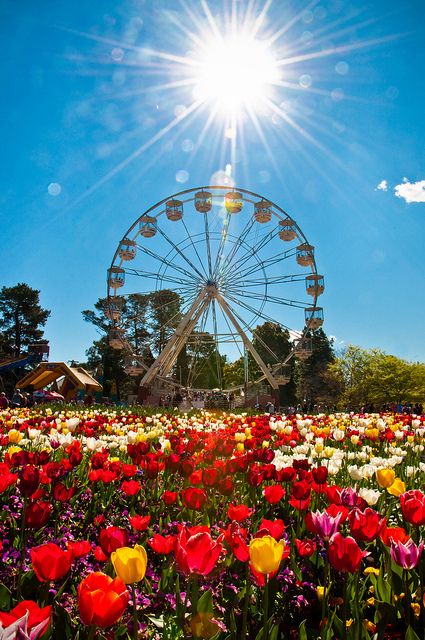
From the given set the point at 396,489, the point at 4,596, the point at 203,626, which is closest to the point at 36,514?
the point at 4,596

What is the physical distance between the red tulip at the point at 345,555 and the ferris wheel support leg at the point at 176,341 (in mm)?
24671

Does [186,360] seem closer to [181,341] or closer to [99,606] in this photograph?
[181,341]

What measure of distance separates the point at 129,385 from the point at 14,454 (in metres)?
52.7

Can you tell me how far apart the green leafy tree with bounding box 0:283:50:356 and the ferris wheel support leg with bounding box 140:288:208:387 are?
34875 mm

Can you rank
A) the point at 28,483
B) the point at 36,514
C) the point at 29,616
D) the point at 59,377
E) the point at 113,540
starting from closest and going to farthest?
the point at 29,616, the point at 113,540, the point at 36,514, the point at 28,483, the point at 59,377

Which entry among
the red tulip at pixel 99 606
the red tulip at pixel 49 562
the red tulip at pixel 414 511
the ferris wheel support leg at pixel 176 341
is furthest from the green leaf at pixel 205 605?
the ferris wheel support leg at pixel 176 341

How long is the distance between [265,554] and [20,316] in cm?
6122

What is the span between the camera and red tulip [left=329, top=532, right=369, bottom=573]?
145 cm

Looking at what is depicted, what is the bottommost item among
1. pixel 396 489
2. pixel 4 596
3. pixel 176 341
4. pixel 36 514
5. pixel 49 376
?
pixel 4 596

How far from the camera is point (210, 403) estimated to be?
26578mm

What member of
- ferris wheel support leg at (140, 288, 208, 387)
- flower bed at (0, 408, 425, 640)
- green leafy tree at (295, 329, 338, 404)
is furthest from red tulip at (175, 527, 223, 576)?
green leafy tree at (295, 329, 338, 404)

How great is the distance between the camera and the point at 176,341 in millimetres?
26562

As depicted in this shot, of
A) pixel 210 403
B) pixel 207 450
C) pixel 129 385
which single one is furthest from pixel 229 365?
pixel 207 450

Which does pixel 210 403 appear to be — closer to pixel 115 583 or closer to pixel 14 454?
pixel 14 454
